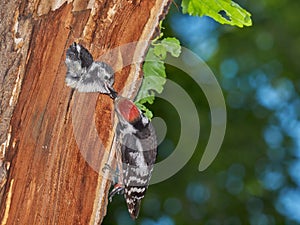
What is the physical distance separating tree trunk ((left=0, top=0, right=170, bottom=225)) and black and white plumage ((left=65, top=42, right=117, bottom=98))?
0.02 m

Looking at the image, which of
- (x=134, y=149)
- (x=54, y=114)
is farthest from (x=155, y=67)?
(x=54, y=114)

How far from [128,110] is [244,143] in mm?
4825

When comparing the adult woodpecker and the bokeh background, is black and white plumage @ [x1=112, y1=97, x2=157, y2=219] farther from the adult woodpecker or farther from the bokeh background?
the bokeh background

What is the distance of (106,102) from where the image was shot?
6.31ft

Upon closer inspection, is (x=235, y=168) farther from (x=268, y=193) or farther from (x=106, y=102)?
(x=106, y=102)

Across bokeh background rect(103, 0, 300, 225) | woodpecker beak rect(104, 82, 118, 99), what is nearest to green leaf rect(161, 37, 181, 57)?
woodpecker beak rect(104, 82, 118, 99)

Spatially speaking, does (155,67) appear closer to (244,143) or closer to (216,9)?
(216,9)

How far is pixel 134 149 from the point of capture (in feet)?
6.62

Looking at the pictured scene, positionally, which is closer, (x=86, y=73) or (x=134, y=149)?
(x=86, y=73)

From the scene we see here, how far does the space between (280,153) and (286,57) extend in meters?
0.88

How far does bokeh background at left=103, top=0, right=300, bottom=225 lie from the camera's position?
6516 millimetres

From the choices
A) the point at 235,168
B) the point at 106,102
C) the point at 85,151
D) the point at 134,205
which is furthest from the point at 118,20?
the point at 235,168

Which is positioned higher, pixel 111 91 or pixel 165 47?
pixel 111 91

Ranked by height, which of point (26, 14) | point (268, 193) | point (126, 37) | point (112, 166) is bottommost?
point (268, 193)
